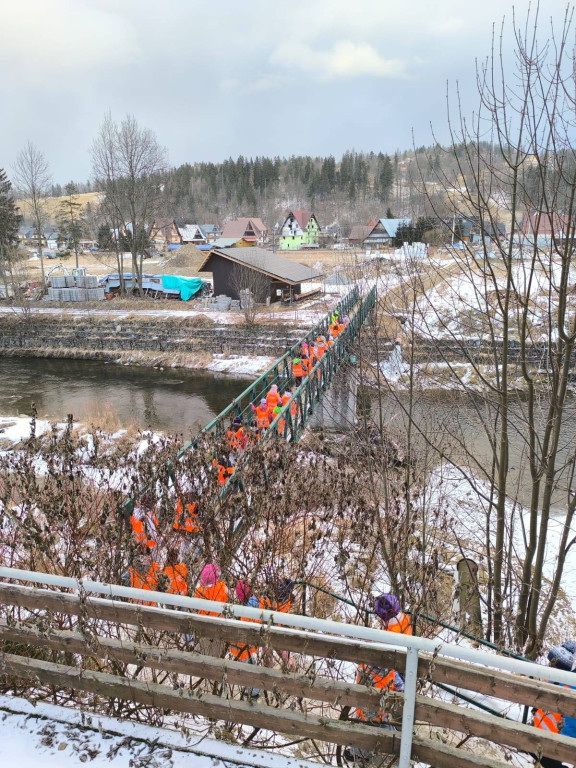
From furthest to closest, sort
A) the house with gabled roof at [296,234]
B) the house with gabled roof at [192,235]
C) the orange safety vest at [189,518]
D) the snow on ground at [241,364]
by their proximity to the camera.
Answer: the house with gabled roof at [192,235], the house with gabled roof at [296,234], the snow on ground at [241,364], the orange safety vest at [189,518]

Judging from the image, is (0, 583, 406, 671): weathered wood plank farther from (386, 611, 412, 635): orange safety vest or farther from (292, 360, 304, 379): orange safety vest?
(292, 360, 304, 379): orange safety vest

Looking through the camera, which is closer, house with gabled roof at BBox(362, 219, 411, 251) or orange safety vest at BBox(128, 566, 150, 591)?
orange safety vest at BBox(128, 566, 150, 591)

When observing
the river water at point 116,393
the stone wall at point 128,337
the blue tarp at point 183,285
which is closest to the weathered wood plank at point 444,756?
the river water at point 116,393

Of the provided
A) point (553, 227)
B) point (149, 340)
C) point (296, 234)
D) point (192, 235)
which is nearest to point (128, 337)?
point (149, 340)

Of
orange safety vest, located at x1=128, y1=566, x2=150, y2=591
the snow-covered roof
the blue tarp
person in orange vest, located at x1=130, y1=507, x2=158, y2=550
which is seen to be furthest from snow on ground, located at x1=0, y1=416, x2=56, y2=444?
the blue tarp

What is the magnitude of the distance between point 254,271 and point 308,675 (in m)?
27.3

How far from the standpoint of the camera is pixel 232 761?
256cm

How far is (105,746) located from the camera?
263 cm

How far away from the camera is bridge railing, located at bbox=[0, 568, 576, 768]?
2.23 meters

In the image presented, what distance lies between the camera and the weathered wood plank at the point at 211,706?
96.3 inches

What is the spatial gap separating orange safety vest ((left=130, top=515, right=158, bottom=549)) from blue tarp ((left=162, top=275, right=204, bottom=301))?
2988 centimetres

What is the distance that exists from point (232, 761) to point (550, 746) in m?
1.51

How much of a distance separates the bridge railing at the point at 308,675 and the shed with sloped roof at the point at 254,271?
86.5 ft

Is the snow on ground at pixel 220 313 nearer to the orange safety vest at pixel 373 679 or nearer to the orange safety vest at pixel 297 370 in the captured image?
the orange safety vest at pixel 297 370
